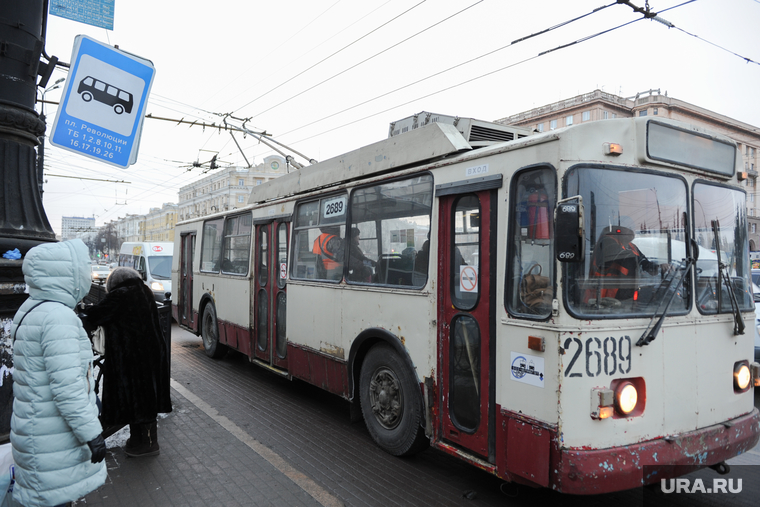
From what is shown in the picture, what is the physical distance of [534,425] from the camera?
3482 mm

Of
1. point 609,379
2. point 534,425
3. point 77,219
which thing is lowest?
point 534,425

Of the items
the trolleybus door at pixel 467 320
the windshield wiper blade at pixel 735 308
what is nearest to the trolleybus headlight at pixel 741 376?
the windshield wiper blade at pixel 735 308

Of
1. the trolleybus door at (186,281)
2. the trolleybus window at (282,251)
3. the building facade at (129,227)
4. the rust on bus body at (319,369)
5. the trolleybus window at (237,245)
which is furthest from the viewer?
the building facade at (129,227)

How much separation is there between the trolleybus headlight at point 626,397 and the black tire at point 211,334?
7.84 m

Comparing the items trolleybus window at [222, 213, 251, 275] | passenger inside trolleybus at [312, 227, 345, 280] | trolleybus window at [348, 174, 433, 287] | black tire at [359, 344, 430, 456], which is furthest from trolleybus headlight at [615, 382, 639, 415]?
trolleybus window at [222, 213, 251, 275]

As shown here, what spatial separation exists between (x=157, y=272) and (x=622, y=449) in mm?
16400

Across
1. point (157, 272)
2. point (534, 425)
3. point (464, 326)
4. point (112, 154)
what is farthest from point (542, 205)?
point (157, 272)

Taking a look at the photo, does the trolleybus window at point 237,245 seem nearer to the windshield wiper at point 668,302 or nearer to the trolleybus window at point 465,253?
the trolleybus window at point 465,253

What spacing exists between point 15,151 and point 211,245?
20.3 ft

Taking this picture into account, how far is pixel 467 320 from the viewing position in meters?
4.20

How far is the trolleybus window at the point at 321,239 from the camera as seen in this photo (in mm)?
6090

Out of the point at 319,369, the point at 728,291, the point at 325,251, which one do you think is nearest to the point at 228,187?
the point at 325,251

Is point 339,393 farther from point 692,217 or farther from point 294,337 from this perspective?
point 692,217

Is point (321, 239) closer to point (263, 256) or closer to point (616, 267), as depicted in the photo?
→ point (263, 256)
